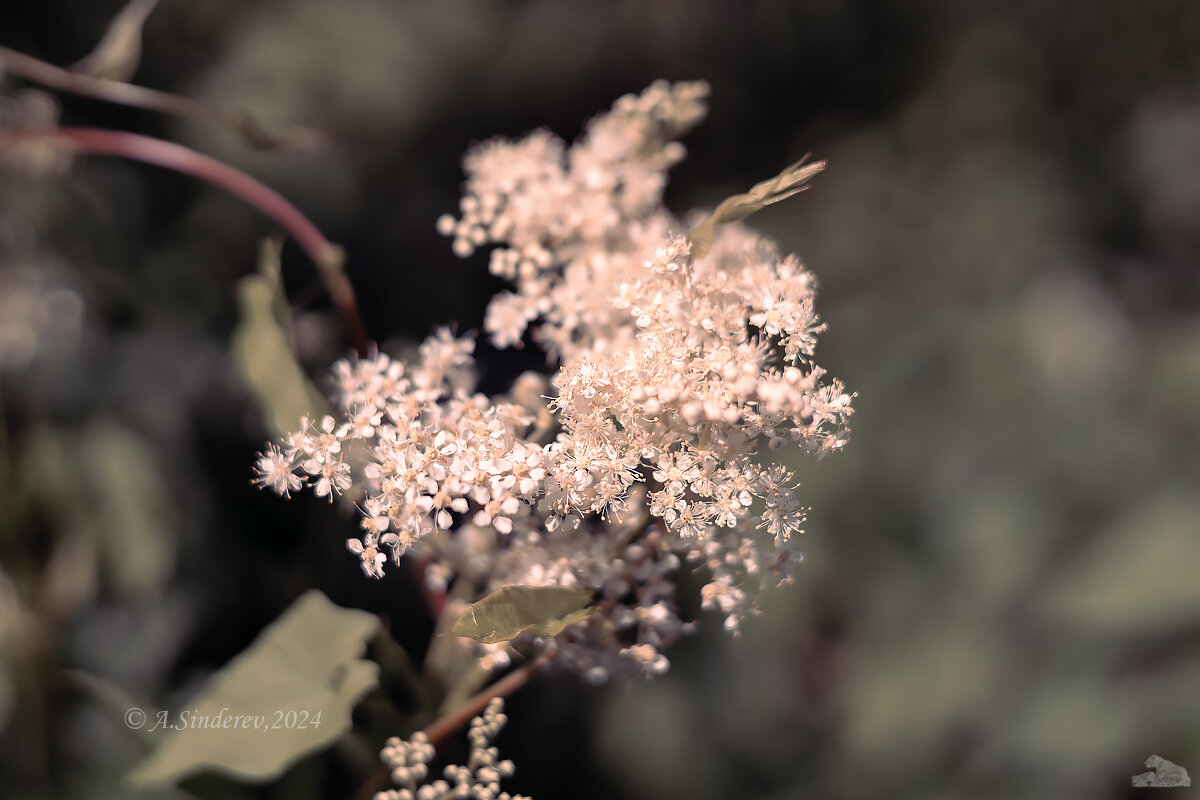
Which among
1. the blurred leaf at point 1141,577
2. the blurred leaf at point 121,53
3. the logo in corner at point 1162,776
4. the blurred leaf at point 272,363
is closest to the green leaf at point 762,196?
the blurred leaf at point 272,363

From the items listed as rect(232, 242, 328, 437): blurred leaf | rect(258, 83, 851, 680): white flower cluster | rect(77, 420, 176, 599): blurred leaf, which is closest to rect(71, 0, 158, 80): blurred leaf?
rect(232, 242, 328, 437): blurred leaf

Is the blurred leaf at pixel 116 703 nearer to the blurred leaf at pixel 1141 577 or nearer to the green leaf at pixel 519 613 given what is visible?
the green leaf at pixel 519 613

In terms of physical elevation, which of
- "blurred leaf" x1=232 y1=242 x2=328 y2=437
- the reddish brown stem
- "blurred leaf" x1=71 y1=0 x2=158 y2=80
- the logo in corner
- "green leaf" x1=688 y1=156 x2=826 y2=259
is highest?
"blurred leaf" x1=71 y1=0 x2=158 y2=80

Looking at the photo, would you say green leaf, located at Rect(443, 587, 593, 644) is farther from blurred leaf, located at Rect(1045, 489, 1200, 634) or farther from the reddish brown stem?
blurred leaf, located at Rect(1045, 489, 1200, 634)

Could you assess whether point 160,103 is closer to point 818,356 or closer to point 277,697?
point 277,697

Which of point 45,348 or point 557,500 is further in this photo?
point 45,348

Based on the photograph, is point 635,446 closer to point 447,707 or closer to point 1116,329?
point 447,707

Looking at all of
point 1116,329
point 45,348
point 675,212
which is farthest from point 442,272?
point 1116,329
